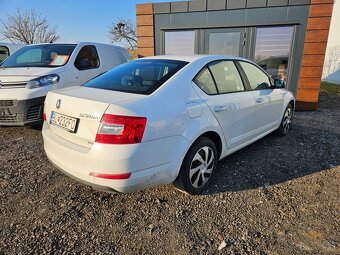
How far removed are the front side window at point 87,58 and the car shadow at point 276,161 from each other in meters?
3.67

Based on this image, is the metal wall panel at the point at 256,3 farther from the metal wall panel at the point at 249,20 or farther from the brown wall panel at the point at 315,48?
the brown wall panel at the point at 315,48

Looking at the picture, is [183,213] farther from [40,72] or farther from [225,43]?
[225,43]

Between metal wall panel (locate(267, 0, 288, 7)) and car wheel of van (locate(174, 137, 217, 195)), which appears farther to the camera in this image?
metal wall panel (locate(267, 0, 288, 7))

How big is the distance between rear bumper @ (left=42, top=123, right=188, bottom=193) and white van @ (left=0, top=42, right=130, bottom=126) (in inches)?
89.3

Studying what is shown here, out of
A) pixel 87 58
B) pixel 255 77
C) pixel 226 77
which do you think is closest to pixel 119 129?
pixel 226 77

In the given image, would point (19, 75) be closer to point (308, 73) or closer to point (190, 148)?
point (190, 148)

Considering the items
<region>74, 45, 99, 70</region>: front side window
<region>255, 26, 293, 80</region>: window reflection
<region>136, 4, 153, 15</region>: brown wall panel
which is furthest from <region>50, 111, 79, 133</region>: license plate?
<region>255, 26, 293, 80</region>: window reflection

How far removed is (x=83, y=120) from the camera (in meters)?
2.24

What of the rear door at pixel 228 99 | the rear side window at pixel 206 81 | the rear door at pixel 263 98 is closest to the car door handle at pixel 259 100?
the rear door at pixel 263 98

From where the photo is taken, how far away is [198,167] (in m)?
2.81

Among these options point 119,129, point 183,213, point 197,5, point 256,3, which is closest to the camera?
point 119,129

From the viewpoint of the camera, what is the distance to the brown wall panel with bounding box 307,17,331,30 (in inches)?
255

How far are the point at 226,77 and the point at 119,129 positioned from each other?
175cm

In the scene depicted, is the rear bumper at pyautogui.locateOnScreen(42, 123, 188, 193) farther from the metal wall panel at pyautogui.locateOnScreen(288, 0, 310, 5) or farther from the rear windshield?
the metal wall panel at pyautogui.locateOnScreen(288, 0, 310, 5)
